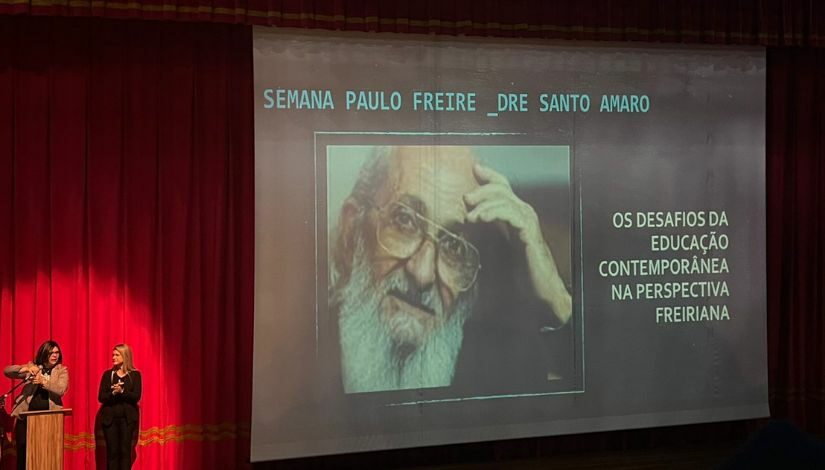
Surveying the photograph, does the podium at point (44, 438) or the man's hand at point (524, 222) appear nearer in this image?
the podium at point (44, 438)

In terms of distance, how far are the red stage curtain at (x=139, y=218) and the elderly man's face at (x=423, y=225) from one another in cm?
80

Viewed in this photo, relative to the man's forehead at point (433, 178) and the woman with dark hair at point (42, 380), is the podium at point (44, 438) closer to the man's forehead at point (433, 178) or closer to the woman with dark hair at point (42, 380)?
the woman with dark hair at point (42, 380)

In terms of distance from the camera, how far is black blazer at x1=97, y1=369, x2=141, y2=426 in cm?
509

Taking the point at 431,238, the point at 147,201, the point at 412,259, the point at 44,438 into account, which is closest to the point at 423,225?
the point at 431,238

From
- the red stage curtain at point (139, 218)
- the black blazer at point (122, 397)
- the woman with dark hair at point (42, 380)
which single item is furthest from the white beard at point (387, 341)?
the woman with dark hair at point (42, 380)

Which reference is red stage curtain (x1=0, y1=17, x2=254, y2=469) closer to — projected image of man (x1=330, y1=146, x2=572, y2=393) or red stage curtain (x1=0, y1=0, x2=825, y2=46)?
red stage curtain (x1=0, y1=0, x2=825, y2=46)

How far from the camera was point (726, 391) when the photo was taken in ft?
20.9

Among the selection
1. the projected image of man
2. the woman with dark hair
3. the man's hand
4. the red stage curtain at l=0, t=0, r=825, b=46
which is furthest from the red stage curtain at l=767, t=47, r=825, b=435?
the woman with dark hair

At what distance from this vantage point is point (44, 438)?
16.2 ft

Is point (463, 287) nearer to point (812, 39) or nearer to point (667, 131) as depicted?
point (667, 131)

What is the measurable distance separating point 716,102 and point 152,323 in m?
3.81

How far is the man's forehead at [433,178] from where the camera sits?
5777 millimetres

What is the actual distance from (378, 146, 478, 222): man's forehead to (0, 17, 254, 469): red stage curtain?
865 millimetres

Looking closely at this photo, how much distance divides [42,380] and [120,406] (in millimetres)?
426
